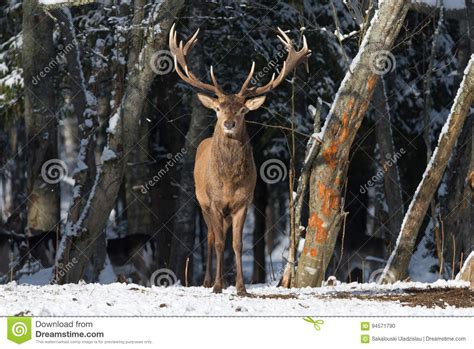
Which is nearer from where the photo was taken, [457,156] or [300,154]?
[457,156]

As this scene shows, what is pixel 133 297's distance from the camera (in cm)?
922

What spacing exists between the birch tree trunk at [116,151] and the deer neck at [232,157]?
4357 millimetres

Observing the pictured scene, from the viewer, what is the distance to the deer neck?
35.8ft

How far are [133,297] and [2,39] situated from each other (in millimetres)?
15698

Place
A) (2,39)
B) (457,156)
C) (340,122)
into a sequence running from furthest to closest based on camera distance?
1. (2,39)
2. (457,156)
3. (340,122)

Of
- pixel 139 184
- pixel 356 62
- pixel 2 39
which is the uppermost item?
pixel 2 39

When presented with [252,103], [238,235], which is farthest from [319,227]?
[252,103]

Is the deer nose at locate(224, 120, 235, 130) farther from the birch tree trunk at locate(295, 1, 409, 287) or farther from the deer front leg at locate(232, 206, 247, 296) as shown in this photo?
the birch tree trunk at locate(295, 1, 409, 287)

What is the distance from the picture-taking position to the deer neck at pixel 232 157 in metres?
10.9

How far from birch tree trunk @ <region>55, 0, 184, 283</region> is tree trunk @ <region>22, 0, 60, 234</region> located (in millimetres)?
4351

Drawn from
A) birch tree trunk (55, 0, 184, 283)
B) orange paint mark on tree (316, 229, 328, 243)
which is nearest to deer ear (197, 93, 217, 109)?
orange paint mark on tree (316, 229, 328, 243)

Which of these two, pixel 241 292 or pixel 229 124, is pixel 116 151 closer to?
pixel 229 124
